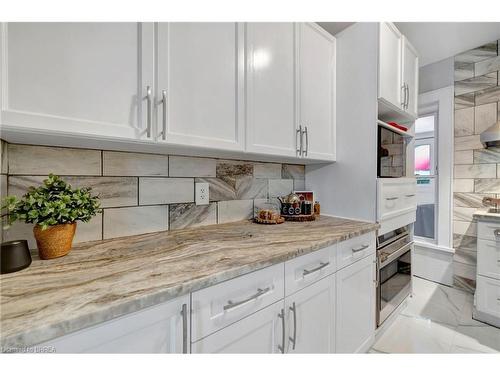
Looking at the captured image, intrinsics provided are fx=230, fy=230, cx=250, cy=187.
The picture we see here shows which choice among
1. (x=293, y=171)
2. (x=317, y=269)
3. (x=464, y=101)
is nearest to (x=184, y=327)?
(x=317, y=269)

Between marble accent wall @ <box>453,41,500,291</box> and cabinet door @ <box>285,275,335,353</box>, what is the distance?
214 cm

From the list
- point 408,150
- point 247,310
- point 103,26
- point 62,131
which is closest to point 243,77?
point 103,26

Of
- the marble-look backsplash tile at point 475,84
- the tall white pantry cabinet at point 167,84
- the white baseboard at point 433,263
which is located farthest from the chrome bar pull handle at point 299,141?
the white baseboard at point 433,263

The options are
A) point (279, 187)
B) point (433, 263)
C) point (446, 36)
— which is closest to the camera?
point (279, 187)

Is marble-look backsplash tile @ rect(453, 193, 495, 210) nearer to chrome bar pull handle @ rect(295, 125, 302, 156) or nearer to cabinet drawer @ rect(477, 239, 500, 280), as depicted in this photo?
cabinet drawer @ rect(477, 239, 500, 280)

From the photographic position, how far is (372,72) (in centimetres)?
155

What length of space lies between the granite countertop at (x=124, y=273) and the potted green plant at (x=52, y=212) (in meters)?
0.05

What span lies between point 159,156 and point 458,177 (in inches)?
115

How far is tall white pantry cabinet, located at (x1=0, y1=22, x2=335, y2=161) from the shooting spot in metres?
0.71

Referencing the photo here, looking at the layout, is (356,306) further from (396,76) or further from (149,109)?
(396,76)

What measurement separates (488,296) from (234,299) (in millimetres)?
2305

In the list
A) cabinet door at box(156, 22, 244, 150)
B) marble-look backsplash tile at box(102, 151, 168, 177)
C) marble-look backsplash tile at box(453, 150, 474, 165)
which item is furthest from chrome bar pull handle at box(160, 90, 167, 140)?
marble-look backsplash tile at box(453, 150, 474, 165)

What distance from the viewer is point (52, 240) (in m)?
0.80
